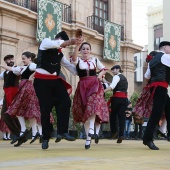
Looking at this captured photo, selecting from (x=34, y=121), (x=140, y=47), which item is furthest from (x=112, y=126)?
(x=140, y=47)

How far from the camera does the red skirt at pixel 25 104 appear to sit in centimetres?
693

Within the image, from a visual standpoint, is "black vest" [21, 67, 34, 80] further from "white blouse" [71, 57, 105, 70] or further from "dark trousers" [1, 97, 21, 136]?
"white blouse" [71, 57, 105, 70]

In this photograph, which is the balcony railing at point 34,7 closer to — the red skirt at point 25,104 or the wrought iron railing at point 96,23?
the wrought iron railing at point 96,23

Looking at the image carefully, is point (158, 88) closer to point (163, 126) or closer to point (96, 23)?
point (163, 126)

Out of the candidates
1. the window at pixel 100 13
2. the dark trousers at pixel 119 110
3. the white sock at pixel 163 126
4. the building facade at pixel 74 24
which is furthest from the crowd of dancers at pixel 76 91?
the window at pixel 100 13

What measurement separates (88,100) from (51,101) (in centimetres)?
60

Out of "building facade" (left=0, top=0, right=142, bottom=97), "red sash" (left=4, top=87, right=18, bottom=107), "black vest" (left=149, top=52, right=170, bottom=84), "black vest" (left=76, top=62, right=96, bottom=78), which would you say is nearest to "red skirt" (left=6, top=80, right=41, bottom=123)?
"red sash" (left=4, top=87, right=18, bottom=107)

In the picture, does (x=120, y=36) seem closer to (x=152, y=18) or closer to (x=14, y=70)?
(x=14, y=70)

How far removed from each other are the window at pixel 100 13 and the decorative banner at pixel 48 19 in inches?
127

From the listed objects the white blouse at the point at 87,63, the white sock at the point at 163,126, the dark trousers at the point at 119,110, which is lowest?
the white sock at the point at 163,126

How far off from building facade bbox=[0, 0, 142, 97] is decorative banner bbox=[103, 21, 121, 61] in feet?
0.91

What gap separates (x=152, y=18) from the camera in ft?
160

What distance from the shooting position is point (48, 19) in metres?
15.0

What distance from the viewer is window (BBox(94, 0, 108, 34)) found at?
60.3 feet
